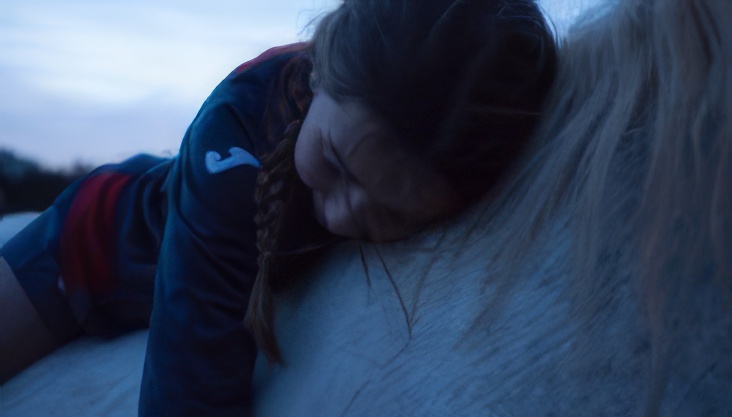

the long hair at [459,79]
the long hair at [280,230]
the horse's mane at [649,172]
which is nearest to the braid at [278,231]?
the long hair at [280,230]

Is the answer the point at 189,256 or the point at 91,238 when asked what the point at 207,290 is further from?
Result: the point at 91,238

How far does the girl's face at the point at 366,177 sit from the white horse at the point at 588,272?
3cm

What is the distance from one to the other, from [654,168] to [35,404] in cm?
96

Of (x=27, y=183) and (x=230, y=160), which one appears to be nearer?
(x=230, y=160)

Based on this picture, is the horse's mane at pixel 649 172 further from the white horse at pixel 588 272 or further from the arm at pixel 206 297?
the arm at pixel 206 297

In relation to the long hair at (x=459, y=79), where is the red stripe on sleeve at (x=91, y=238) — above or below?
below

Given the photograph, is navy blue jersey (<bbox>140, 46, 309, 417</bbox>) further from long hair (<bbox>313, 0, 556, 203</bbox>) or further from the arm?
long hair (<bbox>313, 0, 556, 203</bbox>)

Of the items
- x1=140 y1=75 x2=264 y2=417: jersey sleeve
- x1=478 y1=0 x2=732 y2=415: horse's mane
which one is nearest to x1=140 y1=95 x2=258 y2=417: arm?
x1=140 y1=75 x2=264 y2=417: jersey sleeve

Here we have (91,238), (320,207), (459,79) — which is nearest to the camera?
(459,79)

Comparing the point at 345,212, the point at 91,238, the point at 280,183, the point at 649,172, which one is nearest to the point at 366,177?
the point at 345,212

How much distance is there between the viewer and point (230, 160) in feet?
3.11

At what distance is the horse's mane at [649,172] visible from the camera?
555mm

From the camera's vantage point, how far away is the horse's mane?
56 centimetres

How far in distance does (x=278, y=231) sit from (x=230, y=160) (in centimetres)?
11
